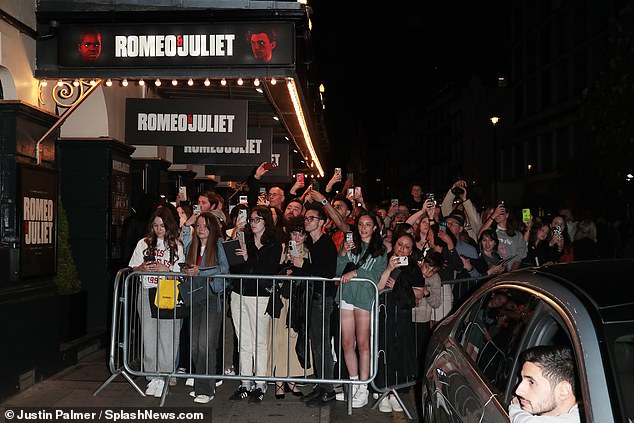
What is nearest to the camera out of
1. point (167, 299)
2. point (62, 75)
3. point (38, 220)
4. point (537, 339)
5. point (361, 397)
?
point (537, 339)

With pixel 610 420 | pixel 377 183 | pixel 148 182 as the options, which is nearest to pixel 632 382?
pixel 610 420

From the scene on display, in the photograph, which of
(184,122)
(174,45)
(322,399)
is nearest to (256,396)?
(322,399)

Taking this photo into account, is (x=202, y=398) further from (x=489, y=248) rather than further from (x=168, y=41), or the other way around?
(x=489, y=248)

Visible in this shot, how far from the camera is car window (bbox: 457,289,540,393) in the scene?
12.9ft

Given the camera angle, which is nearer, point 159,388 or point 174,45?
point 159,388

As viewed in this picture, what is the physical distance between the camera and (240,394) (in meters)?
7.99

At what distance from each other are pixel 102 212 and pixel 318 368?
203 inches

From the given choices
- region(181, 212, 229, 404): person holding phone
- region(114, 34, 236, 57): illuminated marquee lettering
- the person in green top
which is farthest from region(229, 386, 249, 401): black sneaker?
region(114, 34, 236, 57): illuminated marquee lettering

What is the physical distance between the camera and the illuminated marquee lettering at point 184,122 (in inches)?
439

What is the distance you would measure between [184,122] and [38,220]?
314 cm

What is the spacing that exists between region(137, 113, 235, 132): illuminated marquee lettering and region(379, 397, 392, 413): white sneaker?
497cm

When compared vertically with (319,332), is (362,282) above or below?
above

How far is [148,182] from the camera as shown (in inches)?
585

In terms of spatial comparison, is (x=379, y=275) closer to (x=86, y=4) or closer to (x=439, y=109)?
(x=86, y=4)
